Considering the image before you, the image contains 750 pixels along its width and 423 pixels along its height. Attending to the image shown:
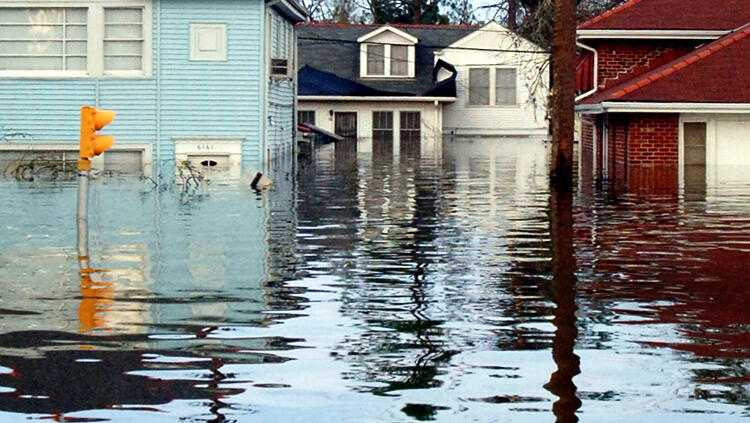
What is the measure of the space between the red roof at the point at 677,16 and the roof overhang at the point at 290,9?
7.53 metres

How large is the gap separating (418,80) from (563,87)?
39.6 m

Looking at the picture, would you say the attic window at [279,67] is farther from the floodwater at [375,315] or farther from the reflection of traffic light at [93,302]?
the reflection of traffic light at [93,302]

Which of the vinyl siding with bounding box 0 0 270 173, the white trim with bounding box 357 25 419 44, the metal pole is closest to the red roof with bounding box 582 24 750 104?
the vinyl siding with bounding box 0 0 270 173

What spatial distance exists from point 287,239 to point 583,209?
21.0ft

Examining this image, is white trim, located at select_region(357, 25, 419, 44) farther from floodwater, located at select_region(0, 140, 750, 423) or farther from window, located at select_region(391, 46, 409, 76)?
floodwater, located at select_region(0, 140, 750, 423)

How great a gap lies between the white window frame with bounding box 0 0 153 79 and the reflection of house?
2984 cm

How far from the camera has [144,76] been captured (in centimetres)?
3111

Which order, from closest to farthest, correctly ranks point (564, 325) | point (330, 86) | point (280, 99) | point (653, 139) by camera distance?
point (564, 325) → point (653, 139) → point (280, 99) → point (330, 86)

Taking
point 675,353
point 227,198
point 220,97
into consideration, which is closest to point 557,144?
point 227,198

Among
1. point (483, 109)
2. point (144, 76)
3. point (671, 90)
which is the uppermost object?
point (483, 109)

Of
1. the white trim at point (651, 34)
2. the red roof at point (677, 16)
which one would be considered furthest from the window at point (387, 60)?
the white trim at point (651, 34)

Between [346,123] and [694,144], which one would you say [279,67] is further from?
[346,123]

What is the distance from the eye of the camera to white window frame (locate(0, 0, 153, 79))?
3075 centimetres

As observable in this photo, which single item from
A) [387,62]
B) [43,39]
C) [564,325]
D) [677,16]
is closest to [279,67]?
[43,39]
